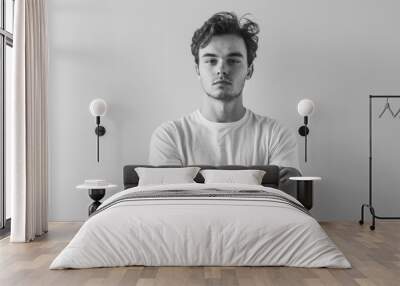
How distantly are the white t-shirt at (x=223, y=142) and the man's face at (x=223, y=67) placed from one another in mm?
335

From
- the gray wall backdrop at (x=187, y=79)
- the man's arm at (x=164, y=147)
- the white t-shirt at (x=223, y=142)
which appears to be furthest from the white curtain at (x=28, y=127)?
the white t-shirt at (x=223, y=142)

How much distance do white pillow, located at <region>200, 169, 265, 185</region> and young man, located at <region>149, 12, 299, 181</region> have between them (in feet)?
1.66

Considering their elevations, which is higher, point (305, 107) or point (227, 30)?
point (227, 30)

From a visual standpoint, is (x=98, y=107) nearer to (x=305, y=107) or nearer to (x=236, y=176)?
(x=236, y=176)

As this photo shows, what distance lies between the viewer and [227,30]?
721 centimetres

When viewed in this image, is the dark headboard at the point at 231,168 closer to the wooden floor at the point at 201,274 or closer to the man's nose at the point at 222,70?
the man's nose at the point at 222,70

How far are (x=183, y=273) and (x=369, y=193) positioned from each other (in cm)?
384

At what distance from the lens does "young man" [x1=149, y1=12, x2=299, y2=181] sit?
7.16 m

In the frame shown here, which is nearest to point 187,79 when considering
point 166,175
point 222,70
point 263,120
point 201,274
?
point 222,70

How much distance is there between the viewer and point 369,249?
17.6 feet

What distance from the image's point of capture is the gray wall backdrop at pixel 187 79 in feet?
24.0

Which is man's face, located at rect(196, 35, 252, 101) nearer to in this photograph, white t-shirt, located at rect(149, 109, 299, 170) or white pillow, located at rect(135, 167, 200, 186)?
white t-shirt, located at rect(149, 109, 299, 170)

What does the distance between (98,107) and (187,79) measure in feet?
3.79

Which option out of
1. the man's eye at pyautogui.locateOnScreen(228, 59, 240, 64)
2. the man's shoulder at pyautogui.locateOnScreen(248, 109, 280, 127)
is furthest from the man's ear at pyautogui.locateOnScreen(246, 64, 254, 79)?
the man's shoulder at pyautogui.locateOnScreen(248, 109, 280, 127)
